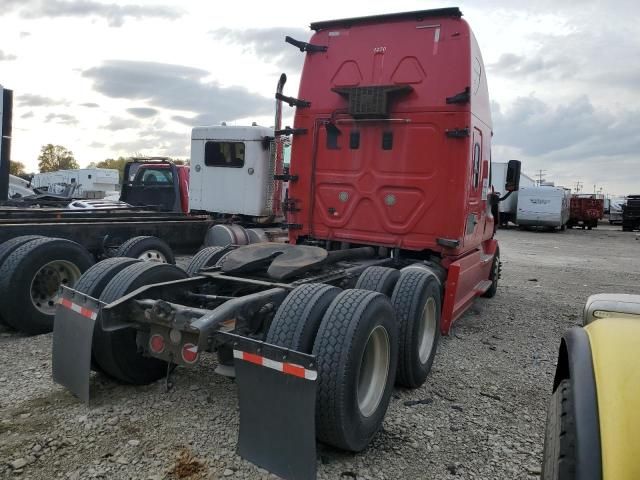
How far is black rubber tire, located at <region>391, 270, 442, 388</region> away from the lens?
13.3ft

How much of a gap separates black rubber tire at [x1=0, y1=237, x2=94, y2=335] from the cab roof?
3920 millimetres

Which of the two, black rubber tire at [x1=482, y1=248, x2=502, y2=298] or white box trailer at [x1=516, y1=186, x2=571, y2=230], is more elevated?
white box trailer at [x1=516, y1=186, x2=571, y2=230]

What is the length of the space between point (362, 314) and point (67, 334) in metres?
2.06

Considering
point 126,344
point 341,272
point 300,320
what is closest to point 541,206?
point 341,272

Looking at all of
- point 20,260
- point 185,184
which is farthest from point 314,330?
point 185,184

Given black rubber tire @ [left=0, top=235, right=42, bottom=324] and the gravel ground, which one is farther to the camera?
black rubber tire @ [left=0, top=235, right=42, bottom=324]

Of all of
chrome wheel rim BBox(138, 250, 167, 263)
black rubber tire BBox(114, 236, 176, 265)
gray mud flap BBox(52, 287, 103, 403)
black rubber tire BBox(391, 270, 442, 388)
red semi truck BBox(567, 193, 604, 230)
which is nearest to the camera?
gray mud flap BBox(52, 287, 103, 403)

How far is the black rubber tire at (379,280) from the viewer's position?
14.3ft

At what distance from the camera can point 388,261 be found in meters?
5.82

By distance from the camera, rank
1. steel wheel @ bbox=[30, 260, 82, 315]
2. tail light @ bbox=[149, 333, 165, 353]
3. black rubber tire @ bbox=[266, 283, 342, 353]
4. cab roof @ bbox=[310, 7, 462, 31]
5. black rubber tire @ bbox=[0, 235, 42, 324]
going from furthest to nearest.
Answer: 1. cab roof @ bbox=[310, 7, 462, 31]
2. steel wheel @ bbox=[30, 260, 82, 315]
3. black rubber tire @ bbox=[0, 235, 42, 324]
4. tail light @ bbox=[149, 333, 165, 353]
5. black rubber tire @ bbox=[266, 283, 342, 353]

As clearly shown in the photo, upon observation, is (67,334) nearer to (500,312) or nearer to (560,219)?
(500,312)

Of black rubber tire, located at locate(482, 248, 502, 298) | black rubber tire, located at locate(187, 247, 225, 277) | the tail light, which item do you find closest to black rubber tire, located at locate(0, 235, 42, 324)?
black rubber tire, located at locate(187, 247, 225, 277)

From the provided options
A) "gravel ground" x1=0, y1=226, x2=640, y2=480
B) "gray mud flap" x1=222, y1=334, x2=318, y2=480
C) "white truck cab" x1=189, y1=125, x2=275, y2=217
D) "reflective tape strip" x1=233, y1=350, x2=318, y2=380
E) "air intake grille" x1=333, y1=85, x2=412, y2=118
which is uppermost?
"air intake grille" x1=333, y1=85, x2=412, y2=118

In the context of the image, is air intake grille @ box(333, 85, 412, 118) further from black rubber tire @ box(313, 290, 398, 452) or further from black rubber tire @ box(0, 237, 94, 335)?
black rubber tire @ box(0, 237, 94, 335)
